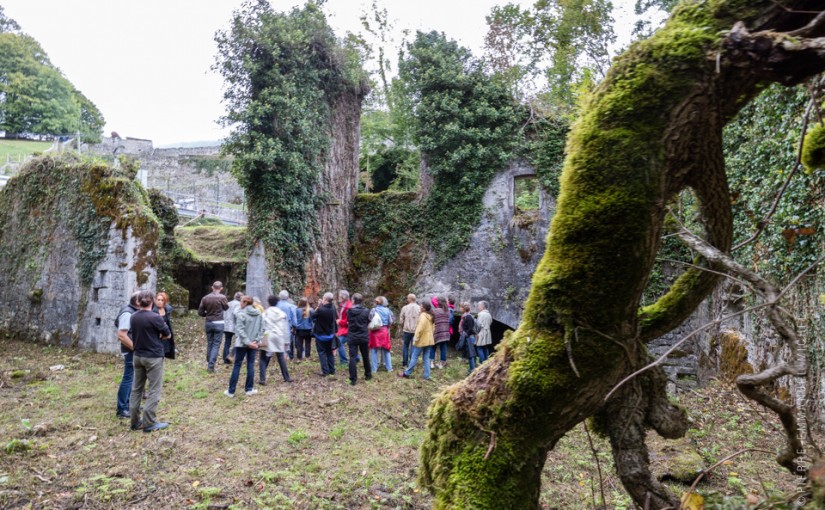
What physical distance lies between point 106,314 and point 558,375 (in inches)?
426

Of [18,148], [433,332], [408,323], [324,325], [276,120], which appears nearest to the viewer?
[324,325]

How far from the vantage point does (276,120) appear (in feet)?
42.1

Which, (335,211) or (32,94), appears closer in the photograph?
(335,211)

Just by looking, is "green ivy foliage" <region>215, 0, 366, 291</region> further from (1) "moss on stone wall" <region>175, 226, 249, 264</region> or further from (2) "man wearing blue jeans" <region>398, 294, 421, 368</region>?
(2) "man wearing blue jeans" <region>398, 294, 421, 368</region>

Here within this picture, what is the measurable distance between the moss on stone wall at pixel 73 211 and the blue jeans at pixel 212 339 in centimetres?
232

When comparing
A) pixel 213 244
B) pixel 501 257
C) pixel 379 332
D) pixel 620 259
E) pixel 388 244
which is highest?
pixel 388 244

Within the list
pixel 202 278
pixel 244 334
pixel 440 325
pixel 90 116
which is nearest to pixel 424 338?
pixel 440 325

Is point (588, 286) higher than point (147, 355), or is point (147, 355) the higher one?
point (588, 286)

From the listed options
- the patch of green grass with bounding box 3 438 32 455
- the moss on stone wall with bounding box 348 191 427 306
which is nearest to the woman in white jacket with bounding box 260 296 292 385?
the patch of green grass with bounding box 3 438 32 455

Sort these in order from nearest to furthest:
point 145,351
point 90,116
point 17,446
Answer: point 17,446, point 145,351, point 90,116

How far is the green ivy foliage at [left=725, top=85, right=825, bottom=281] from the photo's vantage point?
21.1 ft

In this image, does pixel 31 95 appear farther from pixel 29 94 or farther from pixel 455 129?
pixel 455 129

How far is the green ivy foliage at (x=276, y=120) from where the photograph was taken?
12562 mm

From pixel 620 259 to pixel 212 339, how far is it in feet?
28.3
